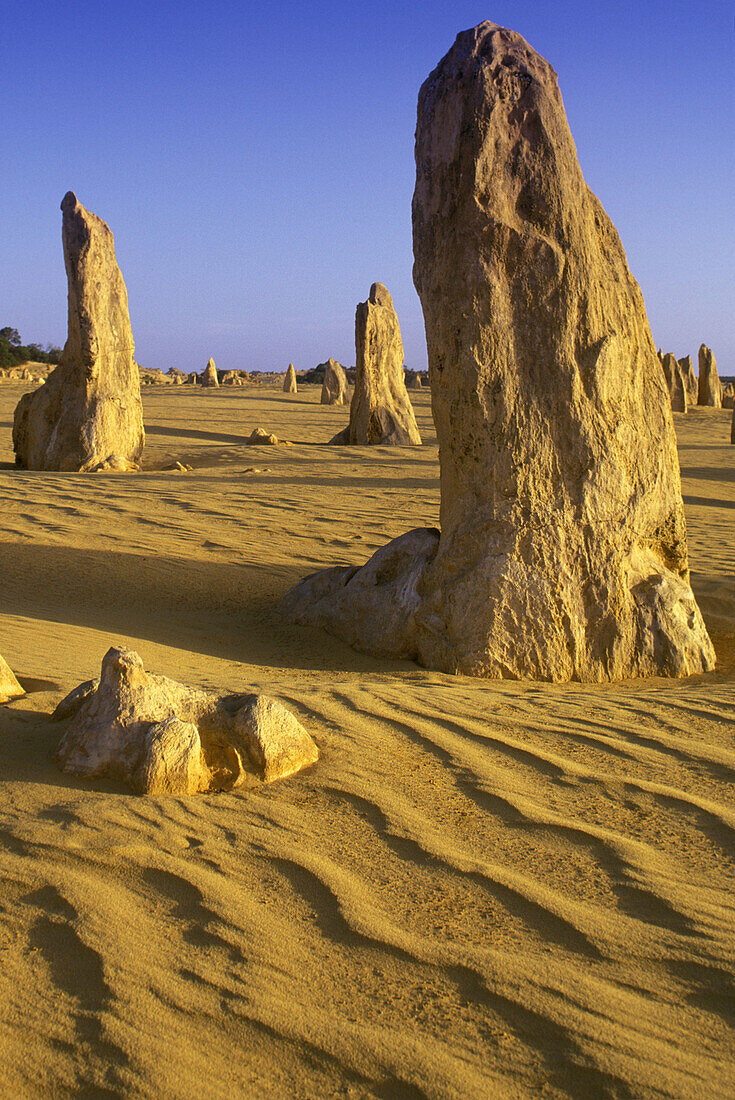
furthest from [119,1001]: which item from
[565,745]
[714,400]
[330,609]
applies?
[714,400]

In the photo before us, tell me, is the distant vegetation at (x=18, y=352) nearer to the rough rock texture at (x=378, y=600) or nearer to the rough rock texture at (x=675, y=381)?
the rough rock texture at (x=675, y=381)

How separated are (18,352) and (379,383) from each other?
2797 cm

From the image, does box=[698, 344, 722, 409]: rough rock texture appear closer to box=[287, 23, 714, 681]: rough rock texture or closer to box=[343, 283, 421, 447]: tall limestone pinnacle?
box=[343, 283, 421, 447]: tall limestone pinnacle

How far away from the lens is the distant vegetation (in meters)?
34.9

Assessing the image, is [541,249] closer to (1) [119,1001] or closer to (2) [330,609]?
(2) [330,609]

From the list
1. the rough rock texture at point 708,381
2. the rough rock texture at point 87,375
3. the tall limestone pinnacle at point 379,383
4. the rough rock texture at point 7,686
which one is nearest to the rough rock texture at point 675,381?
the rough rock texture at point 708,381

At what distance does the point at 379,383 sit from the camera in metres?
14.7

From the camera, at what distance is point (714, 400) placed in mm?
28812

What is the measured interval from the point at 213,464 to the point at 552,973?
36.8ft

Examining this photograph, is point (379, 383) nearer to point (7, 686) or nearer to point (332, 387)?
point (7, 686)

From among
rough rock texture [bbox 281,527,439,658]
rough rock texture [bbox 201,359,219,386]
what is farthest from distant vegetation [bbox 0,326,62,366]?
rough rock texture [bbox 281,527,439,658]

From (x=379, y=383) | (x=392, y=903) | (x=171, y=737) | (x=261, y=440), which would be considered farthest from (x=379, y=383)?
(x=392, y=903)

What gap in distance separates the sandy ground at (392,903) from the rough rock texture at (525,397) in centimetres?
33

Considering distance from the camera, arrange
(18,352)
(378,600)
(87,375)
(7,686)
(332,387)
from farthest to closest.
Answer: (18,352) < (332,387) < (87,375) < (378,600) < (7,686)
